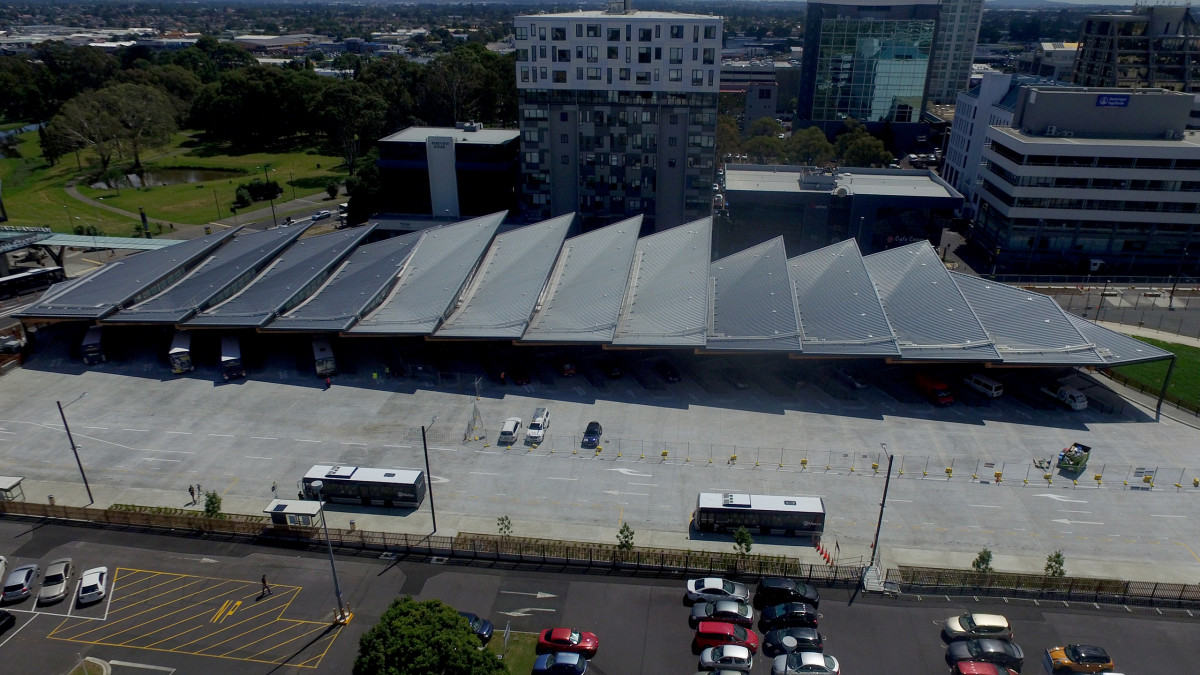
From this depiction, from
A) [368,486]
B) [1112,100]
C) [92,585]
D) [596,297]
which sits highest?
[1112,100]

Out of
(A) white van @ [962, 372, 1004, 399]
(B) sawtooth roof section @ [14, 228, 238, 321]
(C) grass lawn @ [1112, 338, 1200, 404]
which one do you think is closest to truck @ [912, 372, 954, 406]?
(A) white van @ [962, 372, 1004, 399]

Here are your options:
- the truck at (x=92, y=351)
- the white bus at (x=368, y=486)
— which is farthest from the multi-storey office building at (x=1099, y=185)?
the truck at (x=92, y=351)

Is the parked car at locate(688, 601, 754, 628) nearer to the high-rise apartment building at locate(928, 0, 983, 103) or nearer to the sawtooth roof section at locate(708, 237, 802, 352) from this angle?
the sawtooth roof section at locate(708, 237, 802, 352)

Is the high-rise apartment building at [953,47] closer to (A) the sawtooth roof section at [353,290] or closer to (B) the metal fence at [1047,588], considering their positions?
(A) the sawtooth roof section at [353,290]

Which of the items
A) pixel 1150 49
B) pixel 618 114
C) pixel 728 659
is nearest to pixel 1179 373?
pixel 728 659

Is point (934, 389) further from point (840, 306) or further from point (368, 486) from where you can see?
point (368, 486)

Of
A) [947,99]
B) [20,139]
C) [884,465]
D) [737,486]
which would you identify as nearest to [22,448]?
[737,486]

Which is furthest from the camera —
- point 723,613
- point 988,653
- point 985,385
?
point 985,385

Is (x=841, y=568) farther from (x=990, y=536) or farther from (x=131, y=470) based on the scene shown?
(x=131, y=470)
